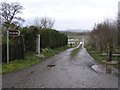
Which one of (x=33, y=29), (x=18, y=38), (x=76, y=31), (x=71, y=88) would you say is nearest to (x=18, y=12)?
(x=33, y=29)

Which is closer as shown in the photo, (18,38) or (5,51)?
(5,51)

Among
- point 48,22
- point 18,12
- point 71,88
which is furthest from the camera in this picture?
point 48,22

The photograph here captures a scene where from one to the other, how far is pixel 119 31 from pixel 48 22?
61186mm

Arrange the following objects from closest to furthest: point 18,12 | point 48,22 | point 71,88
→ 1. point 71,88
2. point 18,12
3. point 48,22

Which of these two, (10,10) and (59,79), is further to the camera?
(10,10)

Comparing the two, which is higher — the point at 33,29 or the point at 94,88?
the point at 33,29

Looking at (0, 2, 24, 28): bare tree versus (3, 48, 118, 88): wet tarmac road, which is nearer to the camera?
(3, 48, 118, 88): wet tarmac road

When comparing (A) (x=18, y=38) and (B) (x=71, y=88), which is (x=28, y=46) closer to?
(A) (x=18, y=38)

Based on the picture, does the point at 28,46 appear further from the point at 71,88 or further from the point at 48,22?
the point at 48,22

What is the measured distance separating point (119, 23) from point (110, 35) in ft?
18.6

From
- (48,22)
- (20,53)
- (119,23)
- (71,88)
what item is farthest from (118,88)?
(48,22)

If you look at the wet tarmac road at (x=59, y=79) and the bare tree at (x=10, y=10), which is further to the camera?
the bare tree at (x=10, y=10)

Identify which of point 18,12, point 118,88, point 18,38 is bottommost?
point 118,88

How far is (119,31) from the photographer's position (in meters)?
19.0
